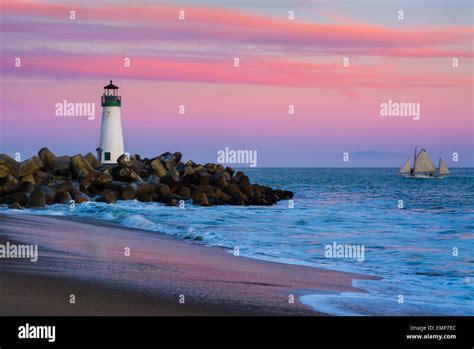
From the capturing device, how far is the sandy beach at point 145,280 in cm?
848

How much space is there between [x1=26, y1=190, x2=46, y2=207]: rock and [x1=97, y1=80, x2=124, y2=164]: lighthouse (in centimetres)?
2074

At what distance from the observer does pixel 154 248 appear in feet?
47.2

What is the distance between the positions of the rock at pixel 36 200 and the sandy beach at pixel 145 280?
33.0 ft

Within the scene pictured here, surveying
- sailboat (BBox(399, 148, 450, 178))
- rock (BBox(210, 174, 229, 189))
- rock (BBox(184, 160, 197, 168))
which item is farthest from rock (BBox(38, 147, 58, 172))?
sailboat (BBox(399, 148, 450, 178))

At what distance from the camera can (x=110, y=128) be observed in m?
46.2

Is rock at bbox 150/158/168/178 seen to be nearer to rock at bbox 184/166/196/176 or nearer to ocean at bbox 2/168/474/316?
rock at bbox 184/166/196/176

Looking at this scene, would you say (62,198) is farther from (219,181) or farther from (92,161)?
(219,181)

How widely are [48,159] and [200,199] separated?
817 centimetres

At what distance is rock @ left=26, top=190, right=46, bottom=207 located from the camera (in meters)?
25.2

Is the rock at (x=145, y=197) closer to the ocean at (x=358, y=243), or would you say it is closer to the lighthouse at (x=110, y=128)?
the ocean at (x=358, y=243)

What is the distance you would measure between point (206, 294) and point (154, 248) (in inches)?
204
